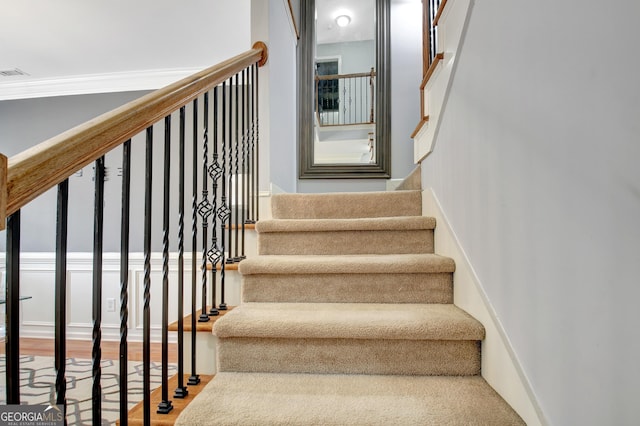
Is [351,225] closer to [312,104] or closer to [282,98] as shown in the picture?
[282,98]

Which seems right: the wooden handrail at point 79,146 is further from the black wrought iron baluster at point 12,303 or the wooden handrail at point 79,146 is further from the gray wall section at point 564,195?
the gray wall section at point 564,195

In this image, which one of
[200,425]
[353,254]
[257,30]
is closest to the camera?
[200,425]

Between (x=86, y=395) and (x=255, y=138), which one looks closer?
(x=255, y=138)

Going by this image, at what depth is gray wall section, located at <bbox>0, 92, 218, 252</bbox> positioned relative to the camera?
3672 mm

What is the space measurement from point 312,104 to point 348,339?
8.47 ft

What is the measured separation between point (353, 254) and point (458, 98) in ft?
2.78

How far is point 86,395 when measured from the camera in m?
2.32

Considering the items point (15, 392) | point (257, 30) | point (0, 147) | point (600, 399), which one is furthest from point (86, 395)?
point (0, 147)

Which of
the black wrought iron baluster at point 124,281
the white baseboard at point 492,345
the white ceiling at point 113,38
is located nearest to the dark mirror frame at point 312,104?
the white ceiling at point 113,38

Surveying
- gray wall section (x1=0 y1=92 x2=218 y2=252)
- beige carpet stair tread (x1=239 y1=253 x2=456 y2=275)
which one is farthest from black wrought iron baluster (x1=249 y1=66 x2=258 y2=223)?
gray wall section (x1=0 y1=92 x2=218 y2=252)

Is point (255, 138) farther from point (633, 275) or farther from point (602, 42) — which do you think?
point (633, 275)

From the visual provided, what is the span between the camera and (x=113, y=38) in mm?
3025

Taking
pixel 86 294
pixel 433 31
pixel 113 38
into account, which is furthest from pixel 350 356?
pixel 86 294

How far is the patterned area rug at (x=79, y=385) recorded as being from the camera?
2094 millimetres
